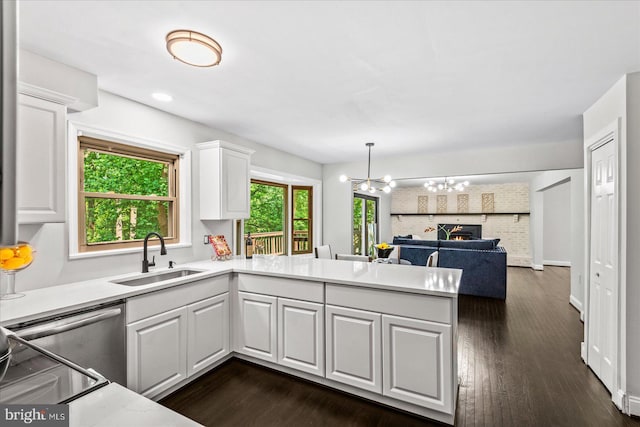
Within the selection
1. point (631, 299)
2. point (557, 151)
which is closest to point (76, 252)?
point (631, 299)

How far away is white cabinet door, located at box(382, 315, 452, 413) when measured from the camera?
6.86ft

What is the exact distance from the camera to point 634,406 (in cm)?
227

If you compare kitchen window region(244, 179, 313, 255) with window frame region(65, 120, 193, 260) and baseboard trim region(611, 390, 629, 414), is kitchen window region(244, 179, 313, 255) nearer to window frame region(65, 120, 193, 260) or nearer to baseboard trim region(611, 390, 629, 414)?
window frame region(65, 120, 193, 260)

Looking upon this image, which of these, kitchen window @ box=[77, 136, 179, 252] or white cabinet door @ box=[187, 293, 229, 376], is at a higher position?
kitchen window @ box=[77, 136, 179, 252]

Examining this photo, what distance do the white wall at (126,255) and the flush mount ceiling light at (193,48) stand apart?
1.14 meters

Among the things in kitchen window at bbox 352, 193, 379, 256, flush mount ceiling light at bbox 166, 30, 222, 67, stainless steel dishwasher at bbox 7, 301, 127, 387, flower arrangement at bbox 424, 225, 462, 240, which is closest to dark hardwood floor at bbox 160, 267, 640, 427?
stainless steel dishwasher at bbox 7, 301, 127, 387

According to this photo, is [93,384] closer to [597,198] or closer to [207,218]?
[207,218]

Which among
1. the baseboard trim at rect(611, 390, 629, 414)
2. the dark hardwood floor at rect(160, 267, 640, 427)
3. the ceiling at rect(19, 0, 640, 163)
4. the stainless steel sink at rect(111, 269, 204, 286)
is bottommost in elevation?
the dark hardwood floor at rect(160, 267, 640, 427)

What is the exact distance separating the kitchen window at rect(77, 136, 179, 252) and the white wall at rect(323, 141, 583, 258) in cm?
329

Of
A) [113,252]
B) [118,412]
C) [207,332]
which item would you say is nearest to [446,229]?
[207,332]

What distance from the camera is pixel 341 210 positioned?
6.11 meters

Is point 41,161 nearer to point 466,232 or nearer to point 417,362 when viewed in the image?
point 417,362

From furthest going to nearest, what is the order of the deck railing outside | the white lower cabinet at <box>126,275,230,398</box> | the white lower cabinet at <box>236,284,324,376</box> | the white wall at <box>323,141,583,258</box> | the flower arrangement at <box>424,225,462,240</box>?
the flower arrangement at <box>424,225,462,240</box>, the deck railing outside, the white wall at <box>323,141,583,258</box>, the white lower cabinet at <box>236,284,324,376</box>, the white lower cabinet at <box>126,275,230,398</box>

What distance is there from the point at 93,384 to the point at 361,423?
1.85 m
